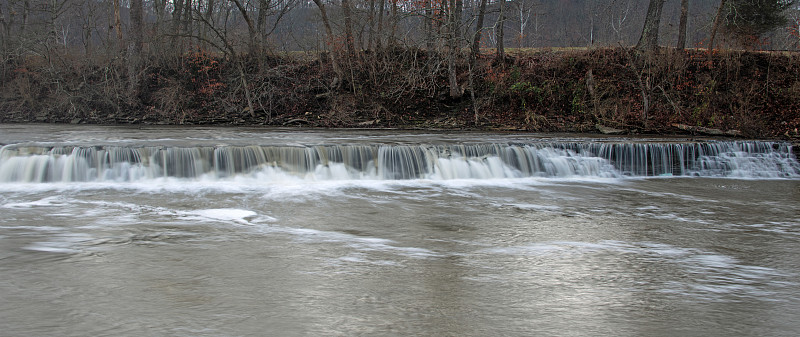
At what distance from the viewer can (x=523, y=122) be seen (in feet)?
69.3

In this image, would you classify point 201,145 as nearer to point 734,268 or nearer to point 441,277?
point 441,277

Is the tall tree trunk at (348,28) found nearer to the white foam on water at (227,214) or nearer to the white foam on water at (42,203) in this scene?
the white foam on water at (42,203)

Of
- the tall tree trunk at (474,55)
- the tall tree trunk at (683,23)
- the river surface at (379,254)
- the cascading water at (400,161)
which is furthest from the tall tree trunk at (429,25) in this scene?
the tall tree trunk at (683,23)

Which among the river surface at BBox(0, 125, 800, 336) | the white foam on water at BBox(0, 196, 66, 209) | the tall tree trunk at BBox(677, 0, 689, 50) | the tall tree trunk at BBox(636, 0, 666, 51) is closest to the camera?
the river surface at BBox(0, 125, 800, 336)

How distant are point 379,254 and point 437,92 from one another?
53.8 ft

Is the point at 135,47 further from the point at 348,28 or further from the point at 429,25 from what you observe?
the point at 429,25

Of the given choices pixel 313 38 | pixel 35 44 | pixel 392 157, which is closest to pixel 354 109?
pixel 313 38

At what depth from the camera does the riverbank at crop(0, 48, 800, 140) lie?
2059 centimetres

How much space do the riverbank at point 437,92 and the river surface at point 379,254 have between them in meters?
7.83

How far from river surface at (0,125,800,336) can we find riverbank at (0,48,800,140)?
25.7ft

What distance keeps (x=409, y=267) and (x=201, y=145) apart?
8.78 metres

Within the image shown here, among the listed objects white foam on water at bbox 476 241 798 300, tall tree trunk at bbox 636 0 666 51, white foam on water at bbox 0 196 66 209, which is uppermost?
tall tree trunk at bbox 636 0 666 51

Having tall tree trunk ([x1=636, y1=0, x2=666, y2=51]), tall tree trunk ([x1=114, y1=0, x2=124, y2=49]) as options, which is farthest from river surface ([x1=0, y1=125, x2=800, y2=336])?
tall tree trunk ([x1=114, y1=0, x2=124, y2=49])

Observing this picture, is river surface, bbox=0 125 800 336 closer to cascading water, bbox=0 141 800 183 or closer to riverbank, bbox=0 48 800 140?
cascading water, bbox=0 141 800 183
